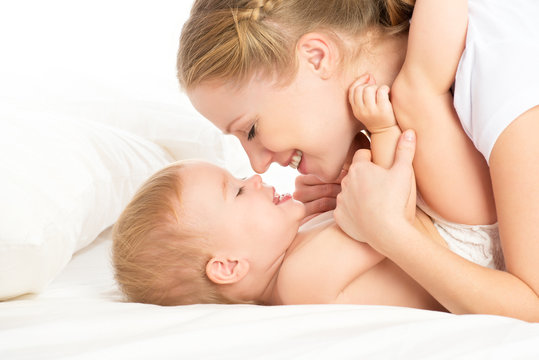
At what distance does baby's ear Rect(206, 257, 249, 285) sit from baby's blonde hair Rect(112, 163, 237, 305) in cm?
2

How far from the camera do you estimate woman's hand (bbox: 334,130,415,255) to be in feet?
4.39

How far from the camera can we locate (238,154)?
7.89ft

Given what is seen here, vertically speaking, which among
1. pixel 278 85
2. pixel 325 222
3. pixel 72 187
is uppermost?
pixel 278 85

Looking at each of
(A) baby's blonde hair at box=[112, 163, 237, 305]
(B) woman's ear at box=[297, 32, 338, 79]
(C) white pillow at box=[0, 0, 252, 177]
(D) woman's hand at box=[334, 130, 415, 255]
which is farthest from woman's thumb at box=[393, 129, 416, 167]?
(C) white pillow at box=[0, 0, 252, 177]

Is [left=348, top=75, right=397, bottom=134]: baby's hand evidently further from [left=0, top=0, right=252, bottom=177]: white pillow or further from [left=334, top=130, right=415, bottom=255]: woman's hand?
[left=0, top=0, right=252, bottom=177]: white pillow

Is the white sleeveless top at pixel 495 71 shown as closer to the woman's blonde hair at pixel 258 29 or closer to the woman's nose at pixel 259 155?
the woman's blonde hair at pixel 258 29

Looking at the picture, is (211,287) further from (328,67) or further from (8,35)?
(8,35)

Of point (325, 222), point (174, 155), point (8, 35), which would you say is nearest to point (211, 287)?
point (325, 222)

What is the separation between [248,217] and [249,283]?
0.14 m

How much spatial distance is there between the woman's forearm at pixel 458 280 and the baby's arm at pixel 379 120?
101mm

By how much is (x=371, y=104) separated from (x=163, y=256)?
52cm

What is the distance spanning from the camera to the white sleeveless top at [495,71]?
4.03ft

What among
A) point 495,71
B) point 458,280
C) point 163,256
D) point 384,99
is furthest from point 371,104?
point 163,256

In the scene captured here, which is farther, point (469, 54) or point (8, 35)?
point (8, 35)
